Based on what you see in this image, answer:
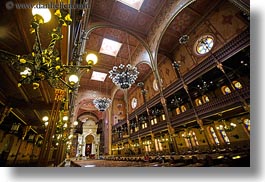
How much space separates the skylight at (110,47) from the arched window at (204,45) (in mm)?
6622

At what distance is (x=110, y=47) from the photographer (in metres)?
13.1

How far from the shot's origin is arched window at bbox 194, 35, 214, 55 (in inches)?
351

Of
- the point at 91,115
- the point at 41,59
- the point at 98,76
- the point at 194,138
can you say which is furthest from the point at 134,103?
the point at 41,59

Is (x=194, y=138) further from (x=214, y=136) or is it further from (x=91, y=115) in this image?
(x=91, y=115)

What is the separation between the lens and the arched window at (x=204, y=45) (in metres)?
8.92

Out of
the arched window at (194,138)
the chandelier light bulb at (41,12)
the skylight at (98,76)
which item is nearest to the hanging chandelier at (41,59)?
the chandelier light bulb at (41,12)

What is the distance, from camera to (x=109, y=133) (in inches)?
755

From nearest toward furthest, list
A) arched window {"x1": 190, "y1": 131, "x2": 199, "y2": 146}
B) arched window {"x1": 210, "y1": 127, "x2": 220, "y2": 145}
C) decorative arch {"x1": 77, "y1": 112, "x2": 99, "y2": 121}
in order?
arched window {"x1": 210, "y1": 127, "x2": 220, "y2": 145}
arched window {"x1": 190, "y1": 131, "x2": 199, "y2": 146}
decorative arch {"x1": 77, "y1": 112, "x2": 99, "y2": 121}

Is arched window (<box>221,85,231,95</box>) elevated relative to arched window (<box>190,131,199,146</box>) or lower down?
elevated

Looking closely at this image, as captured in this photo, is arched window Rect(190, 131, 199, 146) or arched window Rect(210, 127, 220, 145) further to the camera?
arched window Rect(190, 131, 199, 146)

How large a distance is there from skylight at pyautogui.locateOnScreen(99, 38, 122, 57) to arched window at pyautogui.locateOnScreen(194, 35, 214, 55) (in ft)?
21.7

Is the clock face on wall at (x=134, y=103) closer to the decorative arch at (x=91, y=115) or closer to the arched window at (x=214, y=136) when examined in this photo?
the arched window at (x=214, y=136)

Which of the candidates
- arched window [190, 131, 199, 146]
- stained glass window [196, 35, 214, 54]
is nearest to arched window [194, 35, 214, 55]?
stained glass window [196, 35, 214, 54]

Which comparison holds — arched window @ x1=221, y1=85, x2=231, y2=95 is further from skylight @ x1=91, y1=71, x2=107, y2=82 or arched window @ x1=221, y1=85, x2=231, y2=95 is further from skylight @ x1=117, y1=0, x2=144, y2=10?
skylight @ x1=91, y1=71, x2=107, y2=82
